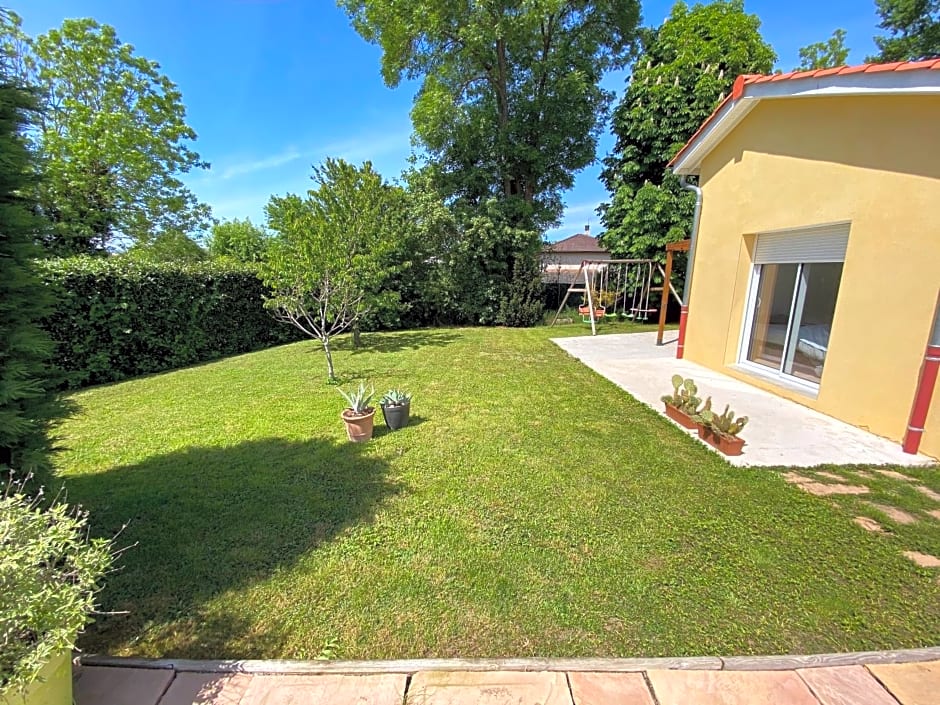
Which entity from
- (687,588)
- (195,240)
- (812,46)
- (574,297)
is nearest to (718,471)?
(687,588)

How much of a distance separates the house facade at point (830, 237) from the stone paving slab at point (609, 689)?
15.4ft

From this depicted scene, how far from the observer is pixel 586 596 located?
2367 millimetres

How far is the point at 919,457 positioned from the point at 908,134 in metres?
3.41

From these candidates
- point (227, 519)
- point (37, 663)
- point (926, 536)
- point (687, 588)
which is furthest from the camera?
point (227, 519)

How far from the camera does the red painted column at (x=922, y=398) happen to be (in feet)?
13.1

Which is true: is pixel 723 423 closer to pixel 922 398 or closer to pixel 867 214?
pixel 922 398

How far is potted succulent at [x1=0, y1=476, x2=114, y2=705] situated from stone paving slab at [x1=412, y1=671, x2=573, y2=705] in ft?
4.37

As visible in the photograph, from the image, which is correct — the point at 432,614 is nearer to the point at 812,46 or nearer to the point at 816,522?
the point at 816,522

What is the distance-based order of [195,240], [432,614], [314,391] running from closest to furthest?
1. [432,614]
2. [314,391]
3. [195,240]

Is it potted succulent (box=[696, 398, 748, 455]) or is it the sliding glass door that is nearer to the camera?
potted succulent (box=[696, 398, 748, 455])

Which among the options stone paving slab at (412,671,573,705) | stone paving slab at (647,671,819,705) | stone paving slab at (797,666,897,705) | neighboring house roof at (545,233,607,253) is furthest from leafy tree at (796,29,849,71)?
stone paving slab at (412,671,573,705)

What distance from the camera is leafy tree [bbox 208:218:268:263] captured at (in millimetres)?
22344

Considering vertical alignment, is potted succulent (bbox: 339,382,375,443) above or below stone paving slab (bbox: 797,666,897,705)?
above

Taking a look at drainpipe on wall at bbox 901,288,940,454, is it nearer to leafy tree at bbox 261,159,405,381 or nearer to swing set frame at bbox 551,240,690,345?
leafy tree at bbox 261,159,405,381
